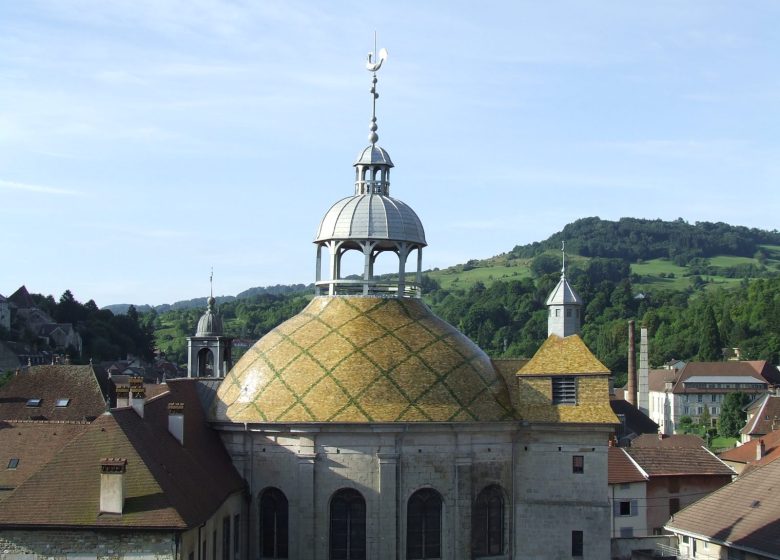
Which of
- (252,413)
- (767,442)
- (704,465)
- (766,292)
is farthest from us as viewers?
(766,292)

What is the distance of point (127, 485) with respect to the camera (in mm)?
26875

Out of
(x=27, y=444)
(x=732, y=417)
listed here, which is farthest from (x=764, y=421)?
(x=27, y=444)

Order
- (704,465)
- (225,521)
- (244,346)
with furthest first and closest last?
(244,346), (704,465), (225,521)

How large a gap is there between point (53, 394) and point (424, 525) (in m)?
28.4

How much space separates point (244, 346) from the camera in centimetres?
13850

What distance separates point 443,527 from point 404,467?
7.13 feet

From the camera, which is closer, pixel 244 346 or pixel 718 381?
pixel 718 381

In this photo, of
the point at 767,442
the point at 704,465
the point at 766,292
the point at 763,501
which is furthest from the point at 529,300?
the point at 763,501

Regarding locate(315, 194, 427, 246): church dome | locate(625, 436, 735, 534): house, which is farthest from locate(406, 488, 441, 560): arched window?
locate(625, 436, 735, 534): house

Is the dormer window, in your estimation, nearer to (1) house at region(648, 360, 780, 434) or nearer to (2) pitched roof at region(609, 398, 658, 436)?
(2) pitched roof at region(609, 398, 658, 436)

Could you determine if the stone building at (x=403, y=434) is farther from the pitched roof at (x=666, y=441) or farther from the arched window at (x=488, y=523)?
the pitched roof at (x=666, y=441)

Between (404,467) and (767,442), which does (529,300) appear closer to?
(767,442)

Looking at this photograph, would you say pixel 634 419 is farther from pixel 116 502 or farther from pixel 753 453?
pixel 116 502

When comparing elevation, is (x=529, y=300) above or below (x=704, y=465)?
above
